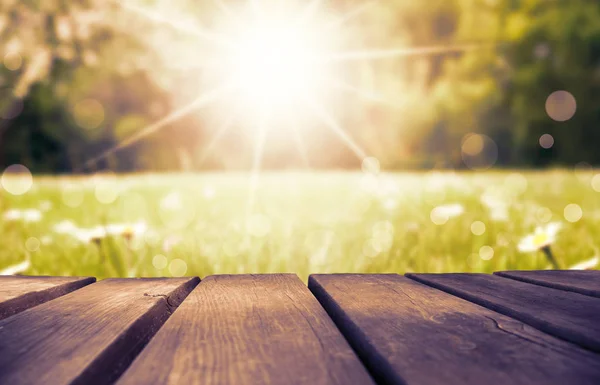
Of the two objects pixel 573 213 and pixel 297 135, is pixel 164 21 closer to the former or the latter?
pixel 573 213

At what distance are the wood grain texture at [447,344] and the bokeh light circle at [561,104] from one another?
14659mm

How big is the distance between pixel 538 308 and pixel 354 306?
289 mm

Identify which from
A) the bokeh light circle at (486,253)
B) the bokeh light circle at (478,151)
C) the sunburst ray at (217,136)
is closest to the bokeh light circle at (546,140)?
the bokeh light circle at (478,151)

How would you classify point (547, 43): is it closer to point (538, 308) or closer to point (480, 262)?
point (480, 262)

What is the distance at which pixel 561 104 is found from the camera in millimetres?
14078

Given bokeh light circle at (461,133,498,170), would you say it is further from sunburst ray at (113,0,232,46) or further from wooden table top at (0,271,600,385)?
wooden table top at (0,271,600,385)

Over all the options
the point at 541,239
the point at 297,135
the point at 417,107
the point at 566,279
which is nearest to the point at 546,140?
the point at 417,107

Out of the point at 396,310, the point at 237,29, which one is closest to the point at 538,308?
the point at 396,310

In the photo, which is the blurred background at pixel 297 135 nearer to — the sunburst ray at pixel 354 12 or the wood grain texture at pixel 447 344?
the sunburst ray at pixel 354 12

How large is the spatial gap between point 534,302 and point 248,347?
0.51 meters

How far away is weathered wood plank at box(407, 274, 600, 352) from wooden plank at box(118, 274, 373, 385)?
29 cm

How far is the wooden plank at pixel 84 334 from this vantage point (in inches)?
24.4

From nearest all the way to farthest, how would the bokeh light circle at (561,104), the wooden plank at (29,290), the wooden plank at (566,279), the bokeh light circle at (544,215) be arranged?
the wooden plank at (29,290) < the wooden plank at (566,279) < the bokeh light circle at (544,215) < the bokeh light circle at (561,104)

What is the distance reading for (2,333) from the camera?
0.77m
